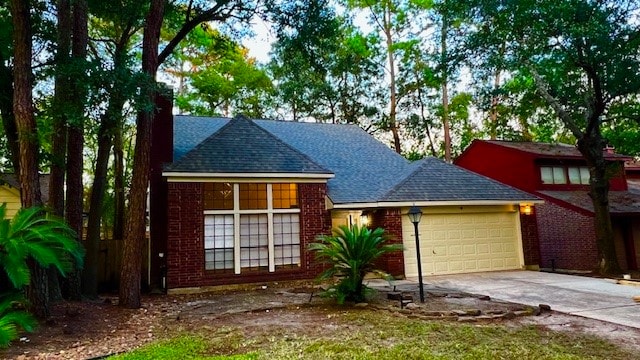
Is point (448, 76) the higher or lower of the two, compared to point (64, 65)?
higher

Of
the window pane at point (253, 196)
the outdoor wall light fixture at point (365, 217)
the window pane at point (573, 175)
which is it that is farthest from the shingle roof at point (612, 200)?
the window pane at point (253, 196)

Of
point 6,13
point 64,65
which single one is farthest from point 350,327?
point 6,13

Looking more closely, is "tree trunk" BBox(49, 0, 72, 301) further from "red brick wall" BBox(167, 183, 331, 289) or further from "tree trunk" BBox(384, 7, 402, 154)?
"tree trunk" BBox(384, 7, 402, 154)

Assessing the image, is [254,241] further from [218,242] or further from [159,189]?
[159,189]

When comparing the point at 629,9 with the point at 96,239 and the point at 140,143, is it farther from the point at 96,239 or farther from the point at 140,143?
the point at 96,239

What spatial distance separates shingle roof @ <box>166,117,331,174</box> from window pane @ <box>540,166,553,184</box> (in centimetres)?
1063

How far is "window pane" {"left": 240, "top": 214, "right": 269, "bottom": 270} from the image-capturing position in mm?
10420

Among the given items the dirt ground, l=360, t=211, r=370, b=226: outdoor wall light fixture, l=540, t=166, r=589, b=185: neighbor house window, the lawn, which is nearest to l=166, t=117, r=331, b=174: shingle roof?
l=360, t=211, r=370, b=226: outdoor wall light fixture

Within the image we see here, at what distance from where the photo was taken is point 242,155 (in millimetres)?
11031

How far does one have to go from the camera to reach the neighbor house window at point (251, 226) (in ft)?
33.6

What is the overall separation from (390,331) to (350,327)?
1.90ft

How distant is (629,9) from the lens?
1120 centimetres

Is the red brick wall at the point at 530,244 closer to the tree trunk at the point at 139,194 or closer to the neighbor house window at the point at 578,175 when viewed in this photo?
the neighbor house window at the point at 578,175

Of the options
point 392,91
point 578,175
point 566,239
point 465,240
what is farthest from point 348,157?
point 392,91
